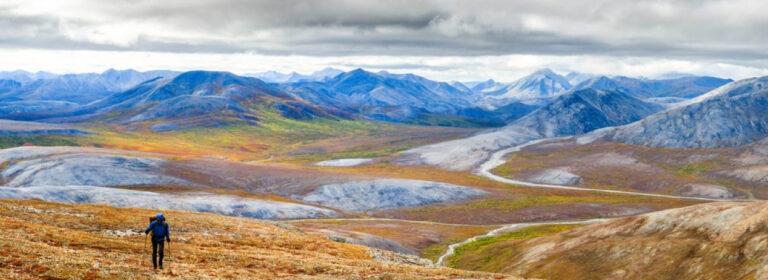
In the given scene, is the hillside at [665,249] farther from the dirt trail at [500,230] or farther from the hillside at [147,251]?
the hillside at [147,251]

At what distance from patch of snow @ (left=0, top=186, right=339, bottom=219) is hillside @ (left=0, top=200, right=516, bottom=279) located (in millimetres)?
63706

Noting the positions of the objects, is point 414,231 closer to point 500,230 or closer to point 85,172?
point 500,230

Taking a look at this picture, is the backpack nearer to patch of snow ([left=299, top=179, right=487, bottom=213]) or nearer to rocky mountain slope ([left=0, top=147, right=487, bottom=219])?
rocky mountain slope ([left=0, top=147, right=487, bottom=219])

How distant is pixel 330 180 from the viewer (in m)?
197

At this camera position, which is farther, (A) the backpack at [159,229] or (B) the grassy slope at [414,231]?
(B) the grassy slope at [414,231]

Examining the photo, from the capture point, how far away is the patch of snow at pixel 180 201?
122 m

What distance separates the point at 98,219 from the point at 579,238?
254ft

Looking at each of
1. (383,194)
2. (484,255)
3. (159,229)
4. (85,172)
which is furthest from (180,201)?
(159,229)

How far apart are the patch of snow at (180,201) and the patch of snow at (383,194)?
24090 mm

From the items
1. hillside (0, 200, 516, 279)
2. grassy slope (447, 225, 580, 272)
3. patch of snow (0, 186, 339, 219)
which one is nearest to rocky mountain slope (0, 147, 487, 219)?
patch of snow (0, 186, 339, 219)

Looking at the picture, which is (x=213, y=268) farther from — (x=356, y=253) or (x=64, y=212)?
(x=64, y=212)

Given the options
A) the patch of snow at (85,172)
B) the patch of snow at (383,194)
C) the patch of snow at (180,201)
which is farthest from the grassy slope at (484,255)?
the patch of snow at (85,172)

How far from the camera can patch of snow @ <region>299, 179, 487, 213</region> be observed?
176875mm

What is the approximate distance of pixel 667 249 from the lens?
230 ft
